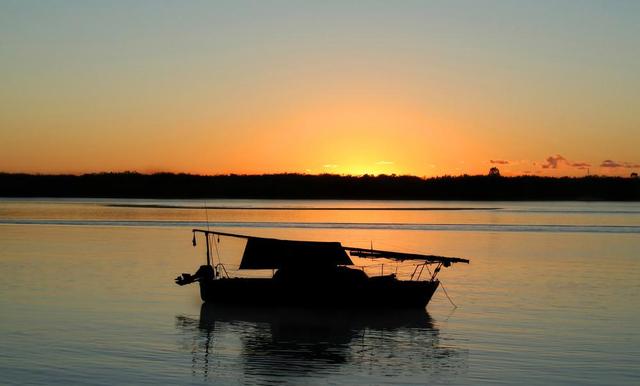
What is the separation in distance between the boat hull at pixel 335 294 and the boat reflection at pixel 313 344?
0.43 m

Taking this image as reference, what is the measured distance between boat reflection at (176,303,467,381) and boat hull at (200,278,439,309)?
0.43m

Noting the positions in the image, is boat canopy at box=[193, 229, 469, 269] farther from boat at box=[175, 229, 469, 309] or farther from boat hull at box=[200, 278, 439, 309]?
boat hull at box=[200, 278, 439, 309]

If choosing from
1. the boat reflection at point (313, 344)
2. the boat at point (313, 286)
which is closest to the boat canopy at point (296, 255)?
the boat at point (313, 286)

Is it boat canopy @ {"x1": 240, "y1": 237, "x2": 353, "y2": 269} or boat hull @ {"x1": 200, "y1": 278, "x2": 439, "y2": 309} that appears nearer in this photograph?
boat hull @ {"x1": 200, "y1": 278, "x2": 439, "y2": 309}

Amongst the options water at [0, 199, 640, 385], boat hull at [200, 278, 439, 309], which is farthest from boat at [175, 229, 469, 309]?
water at [0, 199, 640, 385]

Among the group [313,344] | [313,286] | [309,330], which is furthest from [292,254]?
[313,344]

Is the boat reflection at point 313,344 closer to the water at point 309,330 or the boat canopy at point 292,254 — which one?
the water at point 309,330

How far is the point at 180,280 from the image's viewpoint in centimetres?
3128

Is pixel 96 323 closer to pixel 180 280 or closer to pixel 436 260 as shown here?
pixel 180 280

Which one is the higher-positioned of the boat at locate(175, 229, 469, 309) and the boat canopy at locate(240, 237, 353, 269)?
the boat canopy at locate(240, 237, 353, 269)

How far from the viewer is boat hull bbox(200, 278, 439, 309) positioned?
97.3 ft

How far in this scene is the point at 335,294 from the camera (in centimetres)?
2967

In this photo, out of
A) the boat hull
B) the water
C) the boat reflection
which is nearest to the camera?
the water

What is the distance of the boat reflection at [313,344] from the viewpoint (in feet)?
65.1
